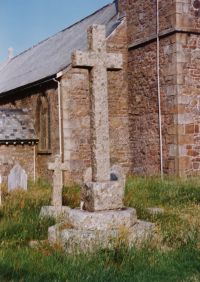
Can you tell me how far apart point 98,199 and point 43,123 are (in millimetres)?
11258

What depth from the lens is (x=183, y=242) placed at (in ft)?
20.6

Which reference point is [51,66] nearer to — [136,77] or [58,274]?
[136,77]

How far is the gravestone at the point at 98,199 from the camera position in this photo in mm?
6160

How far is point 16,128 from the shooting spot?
17.5 m

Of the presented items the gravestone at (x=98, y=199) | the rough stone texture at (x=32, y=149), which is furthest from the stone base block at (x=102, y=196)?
the rough stone texture at (x=32, y=149)

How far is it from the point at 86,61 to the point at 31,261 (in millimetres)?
3281

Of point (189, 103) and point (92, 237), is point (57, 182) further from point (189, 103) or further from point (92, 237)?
point (189, 103)

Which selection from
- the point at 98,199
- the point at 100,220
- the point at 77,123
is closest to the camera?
the point at 100,220

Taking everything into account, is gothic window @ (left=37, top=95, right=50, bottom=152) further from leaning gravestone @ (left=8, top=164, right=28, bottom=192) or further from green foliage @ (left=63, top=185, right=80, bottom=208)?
green foliage @ (left=63, top=185, right=80, bottom=208)

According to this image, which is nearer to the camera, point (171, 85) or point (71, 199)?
point (71, 199)

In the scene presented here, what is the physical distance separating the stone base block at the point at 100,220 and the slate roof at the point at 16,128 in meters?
10.8

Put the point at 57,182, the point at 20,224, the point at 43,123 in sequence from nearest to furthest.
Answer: the point at 20,224 → the point at 57,182 → the point at 43,123

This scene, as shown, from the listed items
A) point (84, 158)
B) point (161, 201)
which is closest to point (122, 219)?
A: point (161, 201)

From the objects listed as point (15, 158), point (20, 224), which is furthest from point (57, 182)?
point (15, 158)
